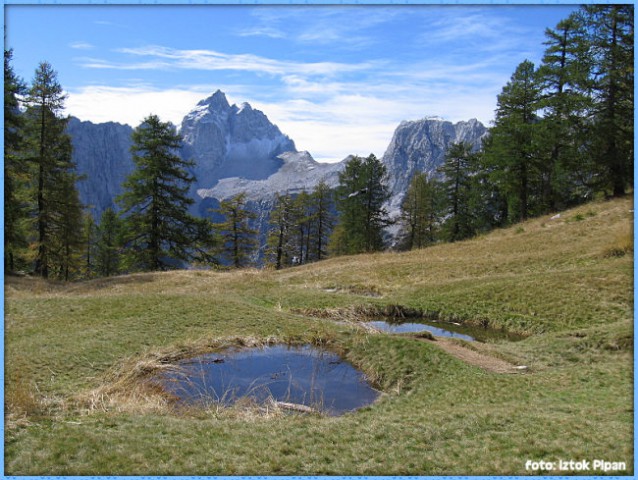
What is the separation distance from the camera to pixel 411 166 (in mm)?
156000

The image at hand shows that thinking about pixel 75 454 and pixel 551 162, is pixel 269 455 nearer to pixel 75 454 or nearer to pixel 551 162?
pixel 75 454

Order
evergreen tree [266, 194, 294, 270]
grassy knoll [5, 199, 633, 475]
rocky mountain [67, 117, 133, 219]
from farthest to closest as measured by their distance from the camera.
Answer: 1. rocky mountain [67, 117, 133, 219]
2. evergreen tree [266, 194, 294, 270]
3. grassy knoll [5, 199, 633, 475]

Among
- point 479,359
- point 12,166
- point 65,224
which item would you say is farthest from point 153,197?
point 479,359

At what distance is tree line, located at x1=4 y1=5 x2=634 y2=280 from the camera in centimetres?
3284

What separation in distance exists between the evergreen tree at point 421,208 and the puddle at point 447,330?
35.2 m

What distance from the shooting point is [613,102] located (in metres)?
33.0

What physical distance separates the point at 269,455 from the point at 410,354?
24.9 feet

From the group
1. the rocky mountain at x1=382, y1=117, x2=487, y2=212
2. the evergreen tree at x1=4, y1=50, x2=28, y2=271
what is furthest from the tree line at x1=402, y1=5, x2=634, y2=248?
the rocky mountain at x1=382, y1=117, x2=487, y2=212

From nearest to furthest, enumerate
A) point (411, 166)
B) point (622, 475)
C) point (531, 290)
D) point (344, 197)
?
point (622, 475), point (531, 290), point (344, 197), point (411, 166)

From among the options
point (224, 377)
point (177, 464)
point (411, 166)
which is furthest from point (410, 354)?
point (411, 166)

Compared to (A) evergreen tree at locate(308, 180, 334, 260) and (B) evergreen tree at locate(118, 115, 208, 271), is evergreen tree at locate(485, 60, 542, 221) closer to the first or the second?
(A) evergreen tree at locate(308, 180, 334, 260)

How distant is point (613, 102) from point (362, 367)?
2926 cm

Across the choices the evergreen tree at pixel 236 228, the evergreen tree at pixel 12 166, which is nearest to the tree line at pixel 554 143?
the evergreen tree at pixel 236 228

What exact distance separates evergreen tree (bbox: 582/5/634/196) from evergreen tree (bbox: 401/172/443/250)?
20389 millimetres
